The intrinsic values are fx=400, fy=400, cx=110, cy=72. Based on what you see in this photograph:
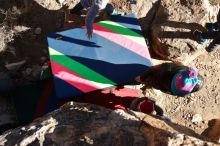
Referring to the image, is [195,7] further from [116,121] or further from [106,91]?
[116,121]

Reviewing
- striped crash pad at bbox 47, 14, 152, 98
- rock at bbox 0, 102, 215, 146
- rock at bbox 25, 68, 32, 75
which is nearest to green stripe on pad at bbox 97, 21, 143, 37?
striped crash pad at bbox 47, 14, 152, 98

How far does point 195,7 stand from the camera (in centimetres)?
536

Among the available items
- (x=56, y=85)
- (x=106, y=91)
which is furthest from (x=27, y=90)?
(x=106, y=91)

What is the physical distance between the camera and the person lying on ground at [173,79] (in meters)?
4.15

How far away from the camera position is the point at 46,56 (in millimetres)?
5426

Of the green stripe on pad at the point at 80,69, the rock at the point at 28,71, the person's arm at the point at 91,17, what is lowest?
the rock at the point at 28,71

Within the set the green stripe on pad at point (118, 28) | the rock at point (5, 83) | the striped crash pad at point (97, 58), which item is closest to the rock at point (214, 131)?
the striped crash pad at point (97, 58)

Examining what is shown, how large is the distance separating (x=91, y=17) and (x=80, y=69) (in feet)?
2.03

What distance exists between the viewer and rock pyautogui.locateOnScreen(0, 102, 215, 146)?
11.1ft

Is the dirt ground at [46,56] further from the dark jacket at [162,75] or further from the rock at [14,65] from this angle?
the dark jacket at [162,75]

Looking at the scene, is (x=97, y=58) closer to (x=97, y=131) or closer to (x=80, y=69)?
(x=80, y=69)

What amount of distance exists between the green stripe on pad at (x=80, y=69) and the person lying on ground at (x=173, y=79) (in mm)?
431

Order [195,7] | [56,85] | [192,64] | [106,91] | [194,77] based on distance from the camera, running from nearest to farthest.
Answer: [194,77] → [56,85] → [106,91] → [195,7] → [192,64]

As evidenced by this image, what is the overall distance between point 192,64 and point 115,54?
1539 mm
